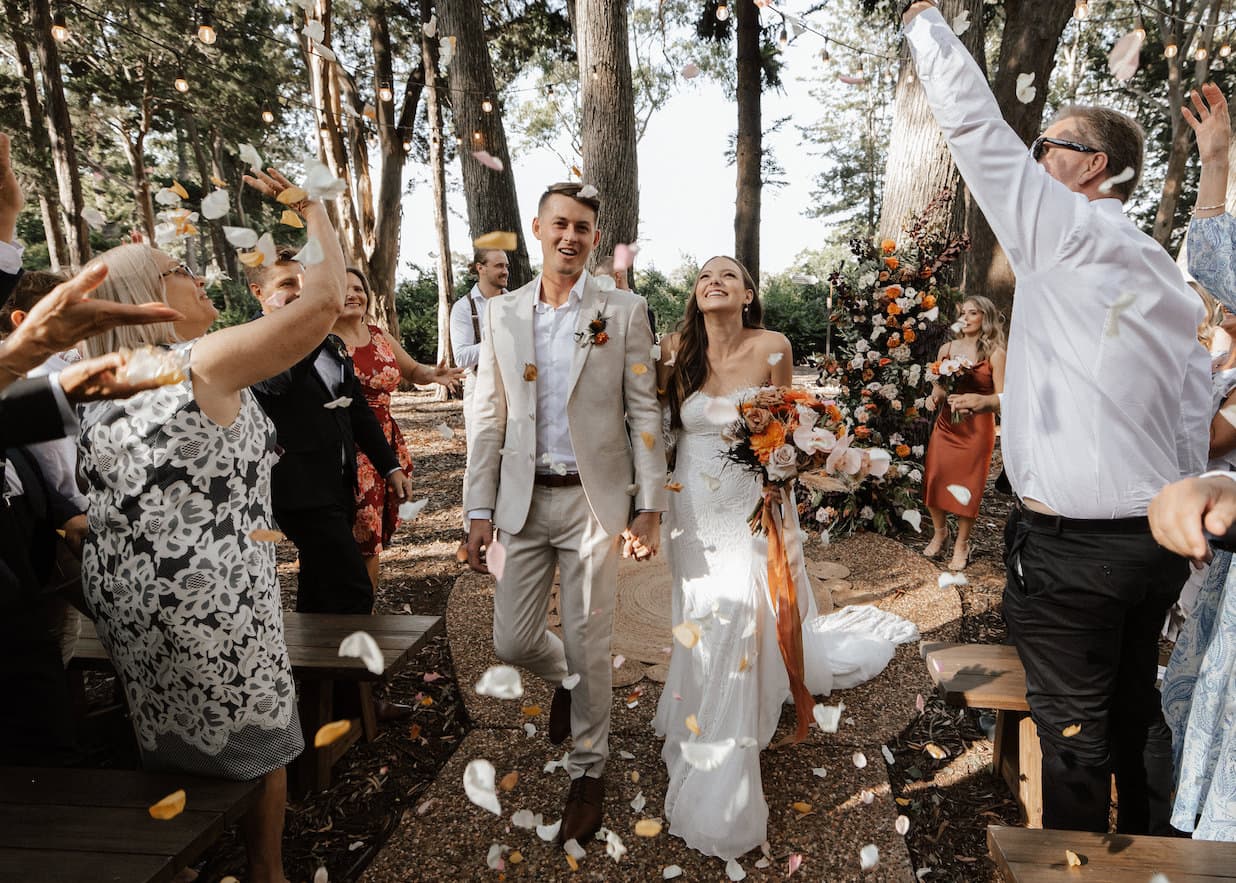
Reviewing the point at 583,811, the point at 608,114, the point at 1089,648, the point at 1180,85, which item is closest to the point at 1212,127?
the point at 1089,648

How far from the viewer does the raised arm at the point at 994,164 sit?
185 centimetres

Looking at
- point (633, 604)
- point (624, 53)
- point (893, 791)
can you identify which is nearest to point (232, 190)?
point (624, 53)

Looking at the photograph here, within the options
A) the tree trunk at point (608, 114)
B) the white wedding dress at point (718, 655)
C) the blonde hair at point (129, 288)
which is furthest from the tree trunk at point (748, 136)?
the blonde hair at point (129, 288)

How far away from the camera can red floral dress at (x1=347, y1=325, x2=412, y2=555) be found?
384 cm

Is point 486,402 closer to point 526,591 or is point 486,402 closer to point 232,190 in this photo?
point 526,591

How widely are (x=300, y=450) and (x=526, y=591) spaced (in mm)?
1228

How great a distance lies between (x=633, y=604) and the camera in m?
4.73

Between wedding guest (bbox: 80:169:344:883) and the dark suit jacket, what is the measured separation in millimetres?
944

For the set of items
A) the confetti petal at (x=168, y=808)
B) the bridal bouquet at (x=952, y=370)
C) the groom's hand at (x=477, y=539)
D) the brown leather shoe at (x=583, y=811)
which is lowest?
the brown leather shoe at (x=583, y=811)

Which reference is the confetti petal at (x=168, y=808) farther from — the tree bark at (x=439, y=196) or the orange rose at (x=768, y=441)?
the tree bark at (x=439, y=196)

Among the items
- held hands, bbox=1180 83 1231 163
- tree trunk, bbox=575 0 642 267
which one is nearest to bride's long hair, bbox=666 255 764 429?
held hands, bbox=1180 83 1231 163

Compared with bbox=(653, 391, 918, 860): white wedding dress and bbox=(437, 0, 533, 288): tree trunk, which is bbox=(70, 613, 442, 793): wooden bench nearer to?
bbox=(653, 391, 918, 860): white wedding dress

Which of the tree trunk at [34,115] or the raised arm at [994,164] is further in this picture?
the tree trunk at [34,115]

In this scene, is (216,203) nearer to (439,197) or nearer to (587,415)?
(587,415)
